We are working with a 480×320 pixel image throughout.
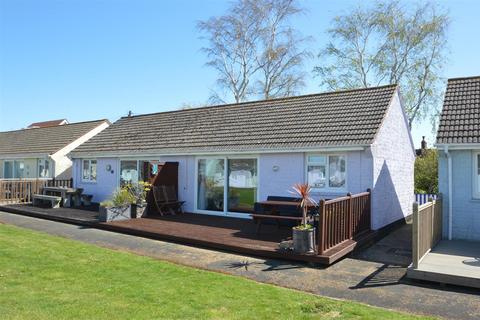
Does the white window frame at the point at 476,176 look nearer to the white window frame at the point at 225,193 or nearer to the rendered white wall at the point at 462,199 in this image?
the rendered white wall at the point at 462,199

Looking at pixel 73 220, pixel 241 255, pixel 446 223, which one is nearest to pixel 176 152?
pixel 73 220

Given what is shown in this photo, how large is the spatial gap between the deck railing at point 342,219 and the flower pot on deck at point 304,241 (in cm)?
21

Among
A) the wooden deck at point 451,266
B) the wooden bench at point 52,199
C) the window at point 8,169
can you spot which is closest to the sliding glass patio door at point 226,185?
the wooden deck at point 451,266

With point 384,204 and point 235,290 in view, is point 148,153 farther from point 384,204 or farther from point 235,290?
point 235,290

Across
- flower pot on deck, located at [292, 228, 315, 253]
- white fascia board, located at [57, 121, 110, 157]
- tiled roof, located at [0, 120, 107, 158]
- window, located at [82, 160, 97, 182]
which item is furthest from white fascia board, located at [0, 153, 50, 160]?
flower pot on deck, located at [292, 228, 315, 253]

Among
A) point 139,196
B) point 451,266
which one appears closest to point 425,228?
point 451,266

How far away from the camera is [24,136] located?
31.5 m

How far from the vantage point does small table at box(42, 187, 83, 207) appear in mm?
18719

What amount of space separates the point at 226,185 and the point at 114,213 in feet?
13.5

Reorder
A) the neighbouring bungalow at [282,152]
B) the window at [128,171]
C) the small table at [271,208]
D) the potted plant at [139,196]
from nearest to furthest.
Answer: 1. the small table at [271,208]
2. the neighbouring bungalow at [282,152]
3. the potted plant at [139,196]
4. the window at [128,171]

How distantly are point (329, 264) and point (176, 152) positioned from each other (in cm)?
926

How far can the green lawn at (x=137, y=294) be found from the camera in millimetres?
5371

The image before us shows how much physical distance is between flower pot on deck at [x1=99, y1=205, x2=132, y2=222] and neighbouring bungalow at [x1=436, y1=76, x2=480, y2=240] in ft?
33.7

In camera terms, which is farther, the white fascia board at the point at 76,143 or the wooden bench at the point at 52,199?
the white fascia board at the point at 76,143
